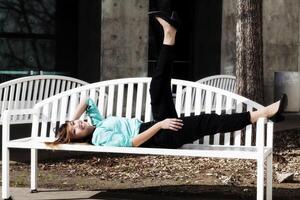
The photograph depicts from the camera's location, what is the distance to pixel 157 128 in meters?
5.52

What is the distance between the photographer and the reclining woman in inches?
215

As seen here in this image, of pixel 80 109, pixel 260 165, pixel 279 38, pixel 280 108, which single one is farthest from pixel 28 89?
pixel 279 38

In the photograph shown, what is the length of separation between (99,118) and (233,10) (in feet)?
28.7

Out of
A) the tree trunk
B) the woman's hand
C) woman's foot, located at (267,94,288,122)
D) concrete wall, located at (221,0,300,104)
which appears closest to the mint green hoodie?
the woman's hand

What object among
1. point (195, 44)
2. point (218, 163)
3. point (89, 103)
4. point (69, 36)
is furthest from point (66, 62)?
point (89, 103)

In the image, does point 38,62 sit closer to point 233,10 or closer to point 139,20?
point 139,20

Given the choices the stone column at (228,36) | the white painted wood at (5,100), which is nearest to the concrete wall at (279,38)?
the stone column at (228,36)

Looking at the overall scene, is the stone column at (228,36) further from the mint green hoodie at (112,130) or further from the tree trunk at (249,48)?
the mint green hoodie at (112,130)

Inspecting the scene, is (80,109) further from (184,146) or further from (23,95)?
(23,95)

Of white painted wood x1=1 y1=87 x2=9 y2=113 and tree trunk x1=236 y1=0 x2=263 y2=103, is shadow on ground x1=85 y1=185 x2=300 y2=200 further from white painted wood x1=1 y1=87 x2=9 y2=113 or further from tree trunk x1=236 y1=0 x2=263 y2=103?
white painted wood x1=1 y1=87 x2=9 y2=113

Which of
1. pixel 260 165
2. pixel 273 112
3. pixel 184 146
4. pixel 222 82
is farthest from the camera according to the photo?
pixel 222 82

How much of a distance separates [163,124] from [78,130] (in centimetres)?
78

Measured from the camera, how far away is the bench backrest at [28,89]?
305 inches

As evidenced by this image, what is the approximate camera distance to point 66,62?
46.6 ft
